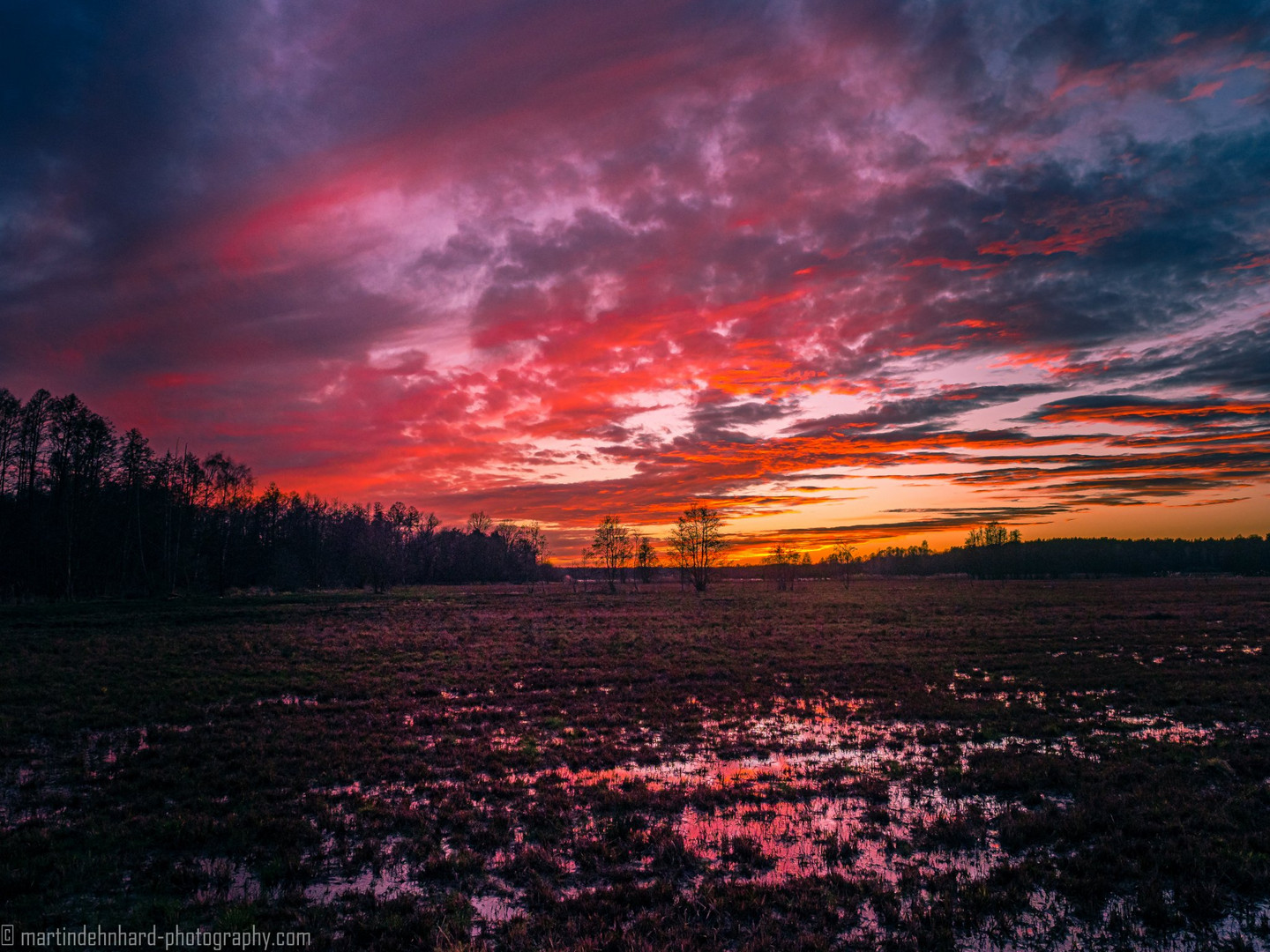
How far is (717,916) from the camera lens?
6.58 metres

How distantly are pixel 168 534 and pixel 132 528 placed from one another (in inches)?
148

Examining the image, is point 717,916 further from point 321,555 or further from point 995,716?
point 321,555

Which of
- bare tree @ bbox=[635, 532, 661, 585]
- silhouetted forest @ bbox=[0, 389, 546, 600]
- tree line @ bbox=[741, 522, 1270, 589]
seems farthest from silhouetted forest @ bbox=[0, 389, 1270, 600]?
tree line @ bbox=[741, 522, 1270, 589]

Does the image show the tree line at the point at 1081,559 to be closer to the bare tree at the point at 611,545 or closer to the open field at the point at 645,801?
the bare tree at the point at 611,545

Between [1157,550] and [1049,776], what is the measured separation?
776ft

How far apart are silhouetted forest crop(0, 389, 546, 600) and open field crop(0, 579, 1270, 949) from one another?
38513 millimetres

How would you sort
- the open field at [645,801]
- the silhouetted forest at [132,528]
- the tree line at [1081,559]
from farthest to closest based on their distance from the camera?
the tree line at [1081,559], the silhouetted forest at [132,528], the open field at [645,801]

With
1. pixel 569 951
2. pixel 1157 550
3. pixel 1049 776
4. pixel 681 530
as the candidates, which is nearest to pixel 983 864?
pixel 1049 776

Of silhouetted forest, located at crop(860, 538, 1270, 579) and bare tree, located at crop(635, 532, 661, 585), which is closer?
bare tree, located at crop(635, 532, 661, 585)

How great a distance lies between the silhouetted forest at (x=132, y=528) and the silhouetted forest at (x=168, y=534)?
0.12m

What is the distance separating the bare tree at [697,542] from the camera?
84.2 metres

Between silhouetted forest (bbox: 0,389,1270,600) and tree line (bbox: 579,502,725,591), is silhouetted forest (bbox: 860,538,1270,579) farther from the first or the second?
tree line (bbox: 579,502,725,591)

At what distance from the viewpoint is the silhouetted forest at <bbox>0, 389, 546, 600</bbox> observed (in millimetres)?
50688

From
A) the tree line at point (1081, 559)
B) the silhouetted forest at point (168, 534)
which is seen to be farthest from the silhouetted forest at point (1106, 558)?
the silhouetted forest at point (168, 534)
